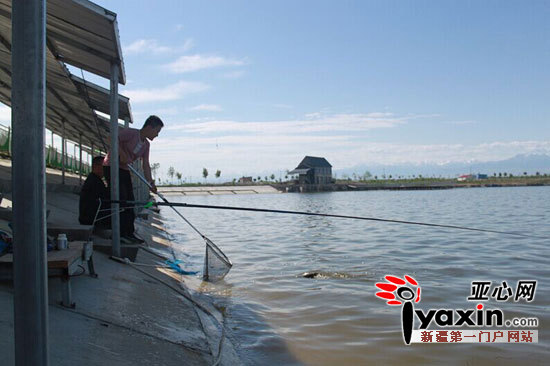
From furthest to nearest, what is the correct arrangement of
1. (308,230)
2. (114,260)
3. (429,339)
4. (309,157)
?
(309,157), (308,230), (114,260), (429,339)

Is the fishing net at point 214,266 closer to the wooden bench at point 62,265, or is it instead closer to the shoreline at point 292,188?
the wooden bench at point 62,265

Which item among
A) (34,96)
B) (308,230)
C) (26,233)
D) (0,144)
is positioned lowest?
(308,230)

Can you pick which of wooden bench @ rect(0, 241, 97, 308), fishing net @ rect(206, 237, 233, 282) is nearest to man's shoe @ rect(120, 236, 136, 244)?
fishing net @ rect(206, 237, 233, 282)

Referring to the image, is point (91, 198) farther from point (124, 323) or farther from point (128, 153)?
point (124, 323)

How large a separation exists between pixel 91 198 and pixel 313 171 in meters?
82.1

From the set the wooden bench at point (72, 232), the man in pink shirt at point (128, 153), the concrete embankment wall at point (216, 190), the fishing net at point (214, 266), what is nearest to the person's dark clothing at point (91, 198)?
the man in pink shirt at point (128, 153)

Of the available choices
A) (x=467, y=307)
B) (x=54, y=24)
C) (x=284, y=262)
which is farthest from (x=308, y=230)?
(x=54, y=24)

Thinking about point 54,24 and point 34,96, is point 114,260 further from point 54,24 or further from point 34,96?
point 34,96

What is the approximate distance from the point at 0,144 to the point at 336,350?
→ 12503 mm

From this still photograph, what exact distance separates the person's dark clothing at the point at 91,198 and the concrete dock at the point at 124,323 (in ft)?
1.66

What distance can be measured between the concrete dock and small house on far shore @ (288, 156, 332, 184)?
8173 cm

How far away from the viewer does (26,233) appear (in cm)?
170

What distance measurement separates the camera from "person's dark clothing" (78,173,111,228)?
6586mm

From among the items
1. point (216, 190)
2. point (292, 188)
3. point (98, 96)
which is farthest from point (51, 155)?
point (292, 188)
